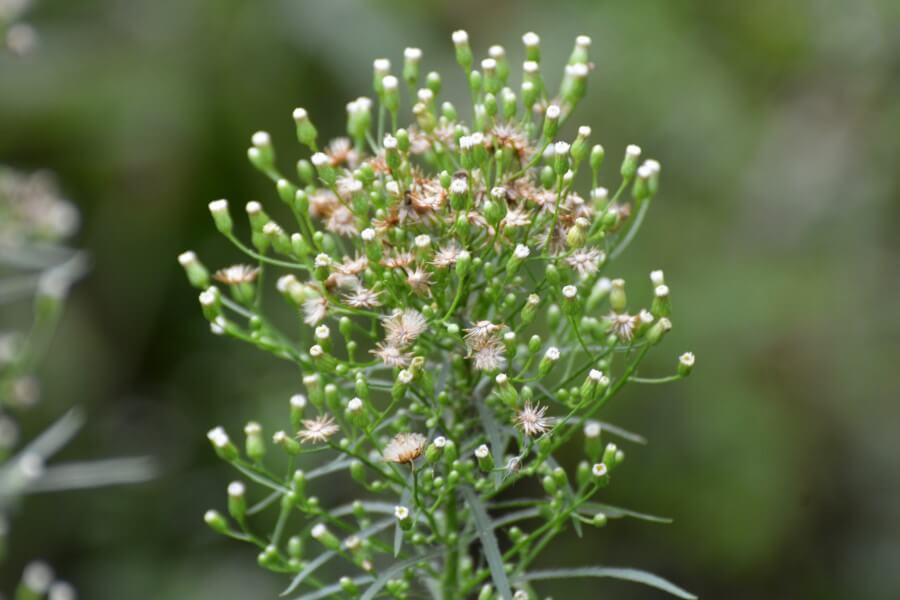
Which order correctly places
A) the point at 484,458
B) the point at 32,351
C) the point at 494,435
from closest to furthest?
1. the point at 484,458
2. the point at 494,435
3. the point at 32,351

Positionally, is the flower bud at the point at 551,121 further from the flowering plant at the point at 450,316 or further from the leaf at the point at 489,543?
the leaf at the point at 489,543

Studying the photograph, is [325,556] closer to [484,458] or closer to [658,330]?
[484,458]

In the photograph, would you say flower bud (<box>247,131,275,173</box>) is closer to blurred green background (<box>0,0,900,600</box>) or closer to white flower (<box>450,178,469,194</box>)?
white flower (<box>450,178,469,194</box>)

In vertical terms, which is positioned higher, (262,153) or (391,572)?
(262,153)

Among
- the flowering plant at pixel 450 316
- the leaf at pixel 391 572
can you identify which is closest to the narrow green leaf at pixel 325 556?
the flowering plant at pixel 450 316

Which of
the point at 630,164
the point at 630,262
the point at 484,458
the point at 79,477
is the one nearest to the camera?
the point at 484,458

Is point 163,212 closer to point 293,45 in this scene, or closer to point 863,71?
point 293,45

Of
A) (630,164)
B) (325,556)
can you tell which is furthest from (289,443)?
(630,164)
